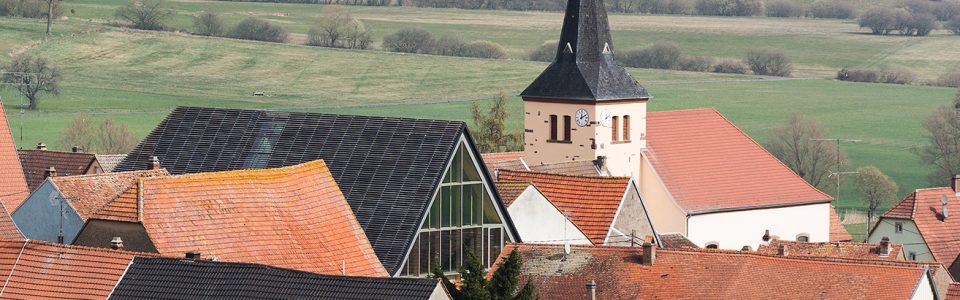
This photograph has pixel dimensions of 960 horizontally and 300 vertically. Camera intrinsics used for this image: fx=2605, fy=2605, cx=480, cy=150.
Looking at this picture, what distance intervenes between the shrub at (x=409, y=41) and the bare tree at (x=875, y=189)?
5853 centimetres

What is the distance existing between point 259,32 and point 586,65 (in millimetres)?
95449

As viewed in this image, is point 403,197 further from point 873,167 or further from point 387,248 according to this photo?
point 873,167

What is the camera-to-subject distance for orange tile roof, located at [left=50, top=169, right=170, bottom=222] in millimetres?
49716

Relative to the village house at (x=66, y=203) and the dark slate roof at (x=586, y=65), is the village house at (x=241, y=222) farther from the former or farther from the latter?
the dark slate roof at (x=586, y=65)

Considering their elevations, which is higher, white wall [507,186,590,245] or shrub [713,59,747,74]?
white wall [507,186,590,245]

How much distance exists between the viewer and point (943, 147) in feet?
444

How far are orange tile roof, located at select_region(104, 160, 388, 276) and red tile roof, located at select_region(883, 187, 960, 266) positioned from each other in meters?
42.1

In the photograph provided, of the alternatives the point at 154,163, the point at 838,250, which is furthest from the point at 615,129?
the point at 154,163

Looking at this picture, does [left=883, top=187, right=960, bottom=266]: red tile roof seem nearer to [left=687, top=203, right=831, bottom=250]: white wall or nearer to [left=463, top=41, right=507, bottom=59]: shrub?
[left=687, top=203, right=831, bottom=250]: white wall

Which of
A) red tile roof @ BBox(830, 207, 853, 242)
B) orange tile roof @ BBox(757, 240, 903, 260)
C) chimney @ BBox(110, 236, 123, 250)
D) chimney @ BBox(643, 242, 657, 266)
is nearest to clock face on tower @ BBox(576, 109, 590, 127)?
red tile roof @ BBox(830, 207, 853, 242)

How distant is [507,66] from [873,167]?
4354cm

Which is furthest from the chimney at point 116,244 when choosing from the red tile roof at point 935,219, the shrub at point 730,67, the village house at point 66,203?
the shrub at point 730,67

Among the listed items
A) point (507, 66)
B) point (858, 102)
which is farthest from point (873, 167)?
point (507, 66)

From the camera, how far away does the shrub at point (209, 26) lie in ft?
592
